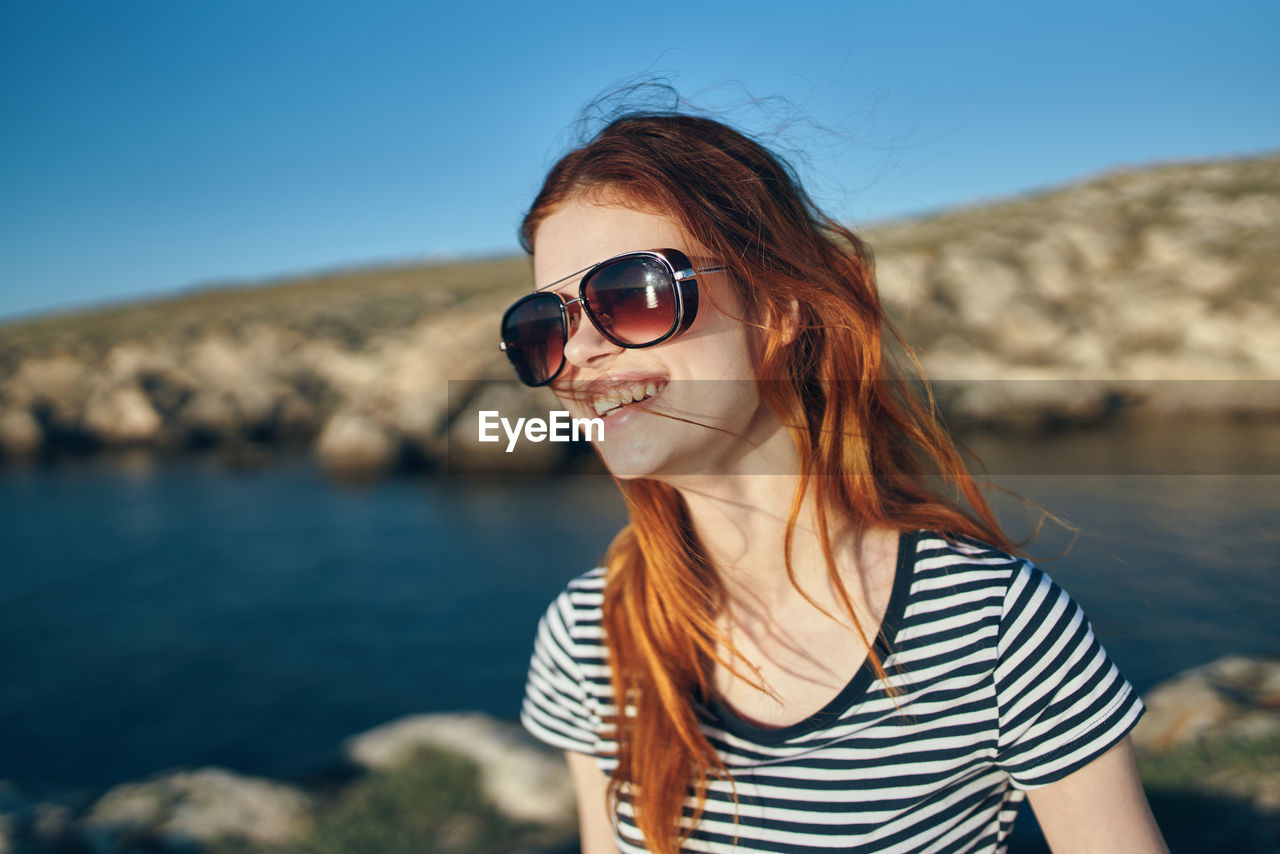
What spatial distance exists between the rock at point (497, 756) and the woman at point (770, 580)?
4.04 metres

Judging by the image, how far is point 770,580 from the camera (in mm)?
1648

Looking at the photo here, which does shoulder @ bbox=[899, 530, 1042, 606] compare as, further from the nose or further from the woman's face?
the nose

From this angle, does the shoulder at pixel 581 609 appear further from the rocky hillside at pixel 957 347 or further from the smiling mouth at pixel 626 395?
the rocky hillside at pixel 957 347

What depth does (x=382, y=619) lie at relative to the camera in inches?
511

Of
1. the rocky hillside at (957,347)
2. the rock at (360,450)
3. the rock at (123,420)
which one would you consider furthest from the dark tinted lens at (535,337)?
the rock at (123,420)

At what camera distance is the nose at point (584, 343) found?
149 centimetres

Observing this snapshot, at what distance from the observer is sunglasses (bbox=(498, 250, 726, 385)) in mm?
1396

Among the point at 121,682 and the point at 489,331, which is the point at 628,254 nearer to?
the point at 121,682

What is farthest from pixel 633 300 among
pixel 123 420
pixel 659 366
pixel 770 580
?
pixel 123 420

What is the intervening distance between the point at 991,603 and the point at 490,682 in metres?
9.74

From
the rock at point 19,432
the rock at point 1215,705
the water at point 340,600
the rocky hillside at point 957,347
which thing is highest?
the rocky hillside at point 957,347

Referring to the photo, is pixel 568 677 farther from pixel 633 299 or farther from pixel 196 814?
pixel 196 814

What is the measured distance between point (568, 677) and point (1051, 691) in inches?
36.0

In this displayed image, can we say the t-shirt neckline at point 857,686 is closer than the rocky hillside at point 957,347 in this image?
Yes
